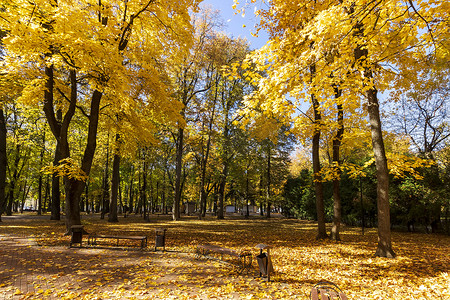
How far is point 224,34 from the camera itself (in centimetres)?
2236

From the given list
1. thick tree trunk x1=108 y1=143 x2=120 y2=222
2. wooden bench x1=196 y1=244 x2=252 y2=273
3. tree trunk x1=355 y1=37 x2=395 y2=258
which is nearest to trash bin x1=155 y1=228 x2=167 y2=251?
wooden bench x1=196 y1=244 x2=252 y2=273

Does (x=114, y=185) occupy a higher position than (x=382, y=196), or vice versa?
(x=114, y=185)

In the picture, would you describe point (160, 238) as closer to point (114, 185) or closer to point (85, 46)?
point (85, 46)

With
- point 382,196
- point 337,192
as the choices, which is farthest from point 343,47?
point 337,192

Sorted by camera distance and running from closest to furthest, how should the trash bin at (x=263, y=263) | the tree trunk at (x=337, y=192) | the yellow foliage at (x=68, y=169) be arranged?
the trash bin at (x=263, y=263) → the yellow foliage at (x=68, y=169) → the tree trunk at (x=337, y=192)

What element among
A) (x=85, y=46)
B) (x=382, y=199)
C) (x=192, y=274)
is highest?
(x=85, y=46)

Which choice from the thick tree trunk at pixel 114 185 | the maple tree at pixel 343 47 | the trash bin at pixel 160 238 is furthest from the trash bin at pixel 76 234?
the thick tree trunk at pixel 114 185

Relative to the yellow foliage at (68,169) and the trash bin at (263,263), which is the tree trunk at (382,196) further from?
the yellow foliage at (68,169)

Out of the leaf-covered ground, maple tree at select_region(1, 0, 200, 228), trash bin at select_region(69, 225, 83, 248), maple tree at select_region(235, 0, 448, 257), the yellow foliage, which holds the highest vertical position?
maple tree at select_region(1, 0, 200, 228)

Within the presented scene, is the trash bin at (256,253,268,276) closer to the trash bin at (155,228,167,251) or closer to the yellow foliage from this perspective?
the trash bin at (155,228,167,251)

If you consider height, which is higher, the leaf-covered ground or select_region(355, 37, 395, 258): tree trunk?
select_region(355, 37, 395, 258): tree trunk

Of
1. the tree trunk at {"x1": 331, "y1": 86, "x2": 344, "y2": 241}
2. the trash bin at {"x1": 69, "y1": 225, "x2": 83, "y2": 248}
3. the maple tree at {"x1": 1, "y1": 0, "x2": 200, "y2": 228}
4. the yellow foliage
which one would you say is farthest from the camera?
the tree trunk at {"x1": 331, "y1": 86, "x2": 344, "y2": 241}

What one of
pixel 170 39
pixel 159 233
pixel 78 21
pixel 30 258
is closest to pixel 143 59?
pixel 170 39

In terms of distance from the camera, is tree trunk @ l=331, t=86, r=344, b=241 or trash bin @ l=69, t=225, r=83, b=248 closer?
trash bin @ l=69, t=225, r=83, b=248
